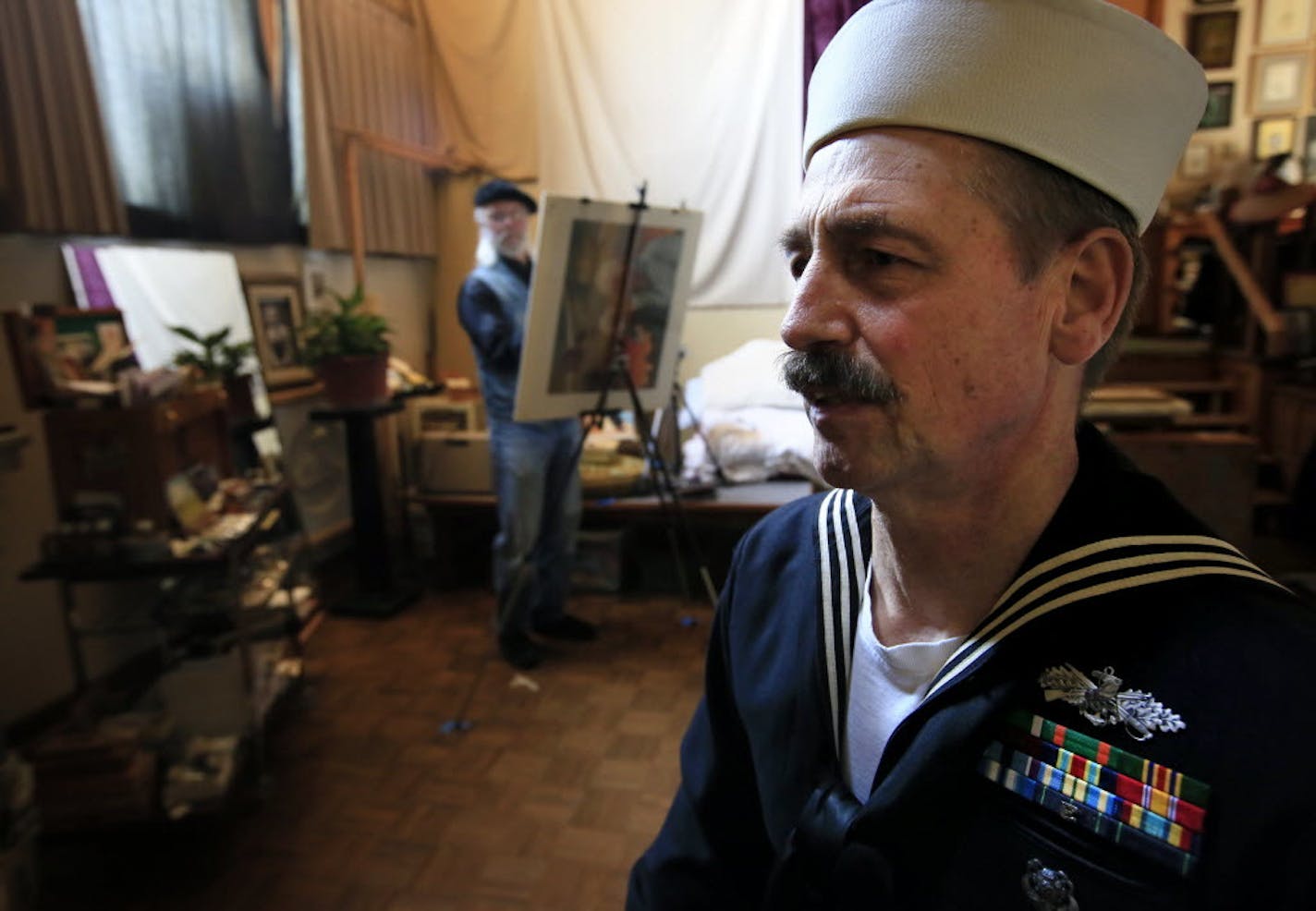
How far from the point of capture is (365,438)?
3395 millimetres

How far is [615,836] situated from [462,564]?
1.99 metres

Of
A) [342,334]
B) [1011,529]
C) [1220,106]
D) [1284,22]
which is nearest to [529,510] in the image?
[342,334]

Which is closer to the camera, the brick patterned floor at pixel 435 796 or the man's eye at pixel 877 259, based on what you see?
the man's eye at pixel 877 259

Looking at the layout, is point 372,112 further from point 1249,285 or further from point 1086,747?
point 1249,285

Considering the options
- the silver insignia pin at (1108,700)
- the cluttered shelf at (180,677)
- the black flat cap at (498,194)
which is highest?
the black flat cap at (498,194)

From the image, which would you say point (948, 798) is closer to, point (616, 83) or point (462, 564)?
point (462, 564)

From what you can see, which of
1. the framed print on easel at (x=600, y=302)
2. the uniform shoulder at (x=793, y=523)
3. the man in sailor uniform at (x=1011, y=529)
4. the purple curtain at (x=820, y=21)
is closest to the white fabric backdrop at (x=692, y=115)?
the purple curtain at (x=820, y=21)

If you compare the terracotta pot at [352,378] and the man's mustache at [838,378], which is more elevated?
the man's mustache at [838,378]

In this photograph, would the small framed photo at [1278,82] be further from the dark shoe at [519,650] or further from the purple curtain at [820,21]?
the dark shoe at [519,650]

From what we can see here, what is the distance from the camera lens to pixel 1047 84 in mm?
687

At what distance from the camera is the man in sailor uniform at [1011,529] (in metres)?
0.59

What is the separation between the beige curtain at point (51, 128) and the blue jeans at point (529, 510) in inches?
53.8

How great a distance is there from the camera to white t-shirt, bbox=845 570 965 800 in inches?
30.2

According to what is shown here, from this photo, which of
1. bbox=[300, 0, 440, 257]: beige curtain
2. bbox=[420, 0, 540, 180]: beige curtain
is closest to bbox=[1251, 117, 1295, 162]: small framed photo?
bbox=[420, 0, 540, 180]: beige curtain
